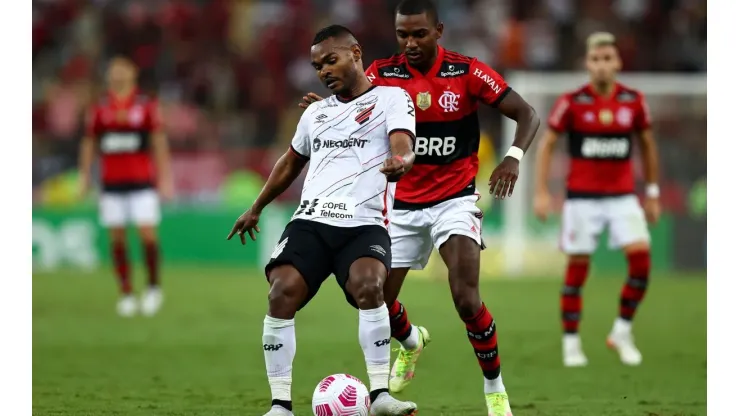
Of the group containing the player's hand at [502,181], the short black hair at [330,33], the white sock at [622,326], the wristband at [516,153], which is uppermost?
the short black hair at [330,33]

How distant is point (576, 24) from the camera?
71.9 ft

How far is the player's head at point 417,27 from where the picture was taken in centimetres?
667

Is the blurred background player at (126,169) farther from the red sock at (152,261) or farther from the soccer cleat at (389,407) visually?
the soccer cleat at (389,407)

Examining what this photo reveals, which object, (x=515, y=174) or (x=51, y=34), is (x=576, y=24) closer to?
(x=51, y=34)

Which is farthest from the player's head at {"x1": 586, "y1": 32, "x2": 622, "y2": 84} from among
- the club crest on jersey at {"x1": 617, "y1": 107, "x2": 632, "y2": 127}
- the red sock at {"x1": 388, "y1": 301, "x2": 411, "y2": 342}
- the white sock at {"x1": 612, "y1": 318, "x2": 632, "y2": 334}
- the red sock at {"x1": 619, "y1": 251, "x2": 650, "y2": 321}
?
the red sock at {"x1": 388, "y1": 301, "x2": 411, "y2": 342}

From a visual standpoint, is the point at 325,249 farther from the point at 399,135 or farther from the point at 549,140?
the point at 549,140

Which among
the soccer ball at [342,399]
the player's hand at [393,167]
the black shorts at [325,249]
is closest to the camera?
the player's hand at [393,167]

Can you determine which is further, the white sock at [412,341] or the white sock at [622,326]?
the white sock at [622,326]

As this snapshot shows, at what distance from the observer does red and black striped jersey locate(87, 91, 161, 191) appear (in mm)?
13117

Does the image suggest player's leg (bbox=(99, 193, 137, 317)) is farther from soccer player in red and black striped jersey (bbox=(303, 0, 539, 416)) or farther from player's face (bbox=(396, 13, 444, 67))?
player's face (bbox=(396, 13, 444, 67))

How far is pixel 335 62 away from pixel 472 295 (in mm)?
1515

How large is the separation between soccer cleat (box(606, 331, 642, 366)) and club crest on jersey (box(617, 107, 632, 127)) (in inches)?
68.4

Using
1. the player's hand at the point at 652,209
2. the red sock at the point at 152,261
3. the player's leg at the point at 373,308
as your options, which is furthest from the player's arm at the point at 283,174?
the red sock at the point at 152,261

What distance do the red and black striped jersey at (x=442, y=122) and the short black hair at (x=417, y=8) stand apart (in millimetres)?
357
